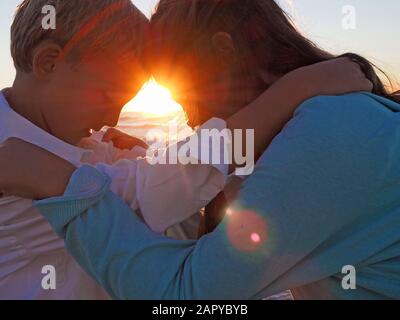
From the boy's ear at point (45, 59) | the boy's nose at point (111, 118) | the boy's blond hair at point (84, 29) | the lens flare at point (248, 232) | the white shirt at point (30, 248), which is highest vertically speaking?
the boy's blond hair at point (84, 29)

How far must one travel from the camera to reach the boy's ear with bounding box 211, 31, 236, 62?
5.66 ft

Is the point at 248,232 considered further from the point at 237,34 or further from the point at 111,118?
the point at 111,118

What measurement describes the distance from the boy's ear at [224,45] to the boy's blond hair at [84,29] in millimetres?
371

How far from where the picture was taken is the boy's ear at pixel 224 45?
1.72 meters

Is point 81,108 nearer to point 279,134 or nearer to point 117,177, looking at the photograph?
point 117,177

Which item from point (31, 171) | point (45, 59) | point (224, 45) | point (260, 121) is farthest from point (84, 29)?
point (260, 121)

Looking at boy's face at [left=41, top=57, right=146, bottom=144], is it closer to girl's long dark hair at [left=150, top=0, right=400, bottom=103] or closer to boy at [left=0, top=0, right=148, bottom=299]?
boy at [left=0, top=0, right=148, bottom=299]

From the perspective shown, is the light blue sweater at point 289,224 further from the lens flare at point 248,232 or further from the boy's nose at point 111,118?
the boy's nose at point 111,118

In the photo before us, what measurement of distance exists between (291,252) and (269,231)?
80 mm

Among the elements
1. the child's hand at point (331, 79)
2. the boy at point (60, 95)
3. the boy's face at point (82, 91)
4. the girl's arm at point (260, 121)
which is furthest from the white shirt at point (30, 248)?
the child's hand at point (331, 79)

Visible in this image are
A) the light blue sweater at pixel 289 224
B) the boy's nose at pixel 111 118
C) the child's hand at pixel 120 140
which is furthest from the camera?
the child's hand at pixel 120 140

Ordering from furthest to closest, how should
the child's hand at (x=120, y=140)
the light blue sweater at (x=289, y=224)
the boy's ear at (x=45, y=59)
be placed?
the child's hand at (x=120, y=140) < the boy's ear at (x=45, y=59) < the light blue sweater at (x=289, y=224)
